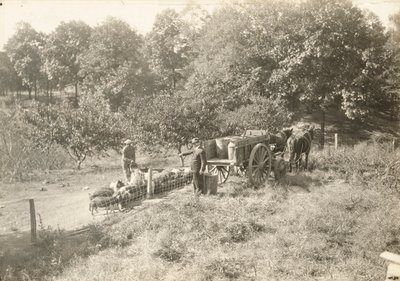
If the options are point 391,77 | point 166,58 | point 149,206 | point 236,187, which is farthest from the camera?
point 166,58

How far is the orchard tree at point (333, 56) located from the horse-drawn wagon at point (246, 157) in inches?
471

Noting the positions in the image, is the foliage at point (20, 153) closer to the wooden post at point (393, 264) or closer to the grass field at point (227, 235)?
the grass field at point (227, 235)

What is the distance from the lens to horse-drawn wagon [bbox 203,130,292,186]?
41.0 ft

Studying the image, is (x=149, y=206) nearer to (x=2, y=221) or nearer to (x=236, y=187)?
(x=236, y=187)

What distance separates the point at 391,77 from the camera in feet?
85.8

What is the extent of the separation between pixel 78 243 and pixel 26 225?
304 cm

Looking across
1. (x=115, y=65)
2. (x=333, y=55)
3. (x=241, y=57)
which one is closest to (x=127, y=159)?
(x=333, y=55)

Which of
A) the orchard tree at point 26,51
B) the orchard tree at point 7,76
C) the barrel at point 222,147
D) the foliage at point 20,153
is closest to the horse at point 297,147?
the barrel at point 222,147

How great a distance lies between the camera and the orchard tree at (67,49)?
45250 mm

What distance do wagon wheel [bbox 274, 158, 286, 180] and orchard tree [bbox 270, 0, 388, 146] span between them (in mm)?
12035

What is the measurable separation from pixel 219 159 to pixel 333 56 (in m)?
15.2

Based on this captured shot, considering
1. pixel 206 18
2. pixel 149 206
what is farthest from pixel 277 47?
pixel 149 206

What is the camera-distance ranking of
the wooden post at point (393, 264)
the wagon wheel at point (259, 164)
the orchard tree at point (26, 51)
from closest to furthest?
the wooden post at point (393, 264) → the wagon wheel at point (259, 164) → the orchard tree at point (26, 51)

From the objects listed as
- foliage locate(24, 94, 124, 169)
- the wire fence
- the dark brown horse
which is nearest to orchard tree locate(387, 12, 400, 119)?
the dark brown horse
